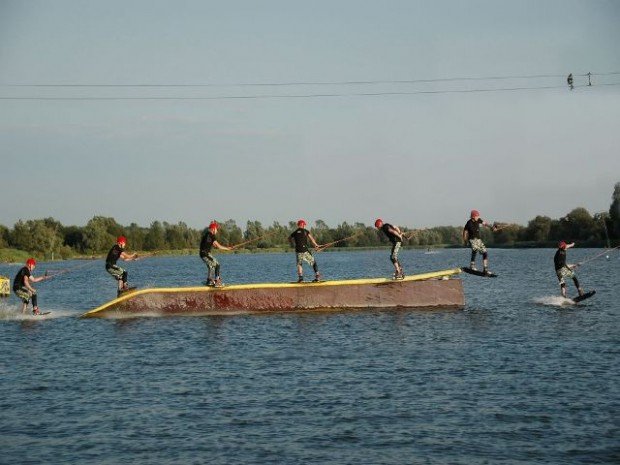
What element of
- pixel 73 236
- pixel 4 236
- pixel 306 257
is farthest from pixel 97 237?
pixel 306 257

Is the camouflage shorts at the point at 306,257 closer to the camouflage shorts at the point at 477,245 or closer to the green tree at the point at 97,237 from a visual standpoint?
the camouflage shorts at the point at 477,245

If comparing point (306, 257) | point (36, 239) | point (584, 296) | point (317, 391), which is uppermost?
point (36, 239)

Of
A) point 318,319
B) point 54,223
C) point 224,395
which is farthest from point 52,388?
point 54,223

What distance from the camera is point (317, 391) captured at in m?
19.7

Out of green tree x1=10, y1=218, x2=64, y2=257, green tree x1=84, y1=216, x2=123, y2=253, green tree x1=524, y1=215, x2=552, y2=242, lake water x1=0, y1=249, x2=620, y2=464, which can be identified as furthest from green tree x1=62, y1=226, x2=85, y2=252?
lake water x1=0, y1=249, x2=620, y2=464

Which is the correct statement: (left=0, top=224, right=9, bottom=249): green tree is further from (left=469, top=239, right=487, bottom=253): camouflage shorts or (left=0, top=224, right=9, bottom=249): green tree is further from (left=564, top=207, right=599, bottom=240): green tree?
(left=469, top=239, right=487, bottom=253): camouflage shorts

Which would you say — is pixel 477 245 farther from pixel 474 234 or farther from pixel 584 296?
pixel 584 296

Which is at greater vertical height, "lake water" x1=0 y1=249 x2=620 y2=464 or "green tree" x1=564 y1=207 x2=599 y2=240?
"green tree" x1=564 y1=207 x2=599 y2=240

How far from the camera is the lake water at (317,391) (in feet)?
48.9

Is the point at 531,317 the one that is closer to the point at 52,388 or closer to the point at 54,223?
the point at 52,388

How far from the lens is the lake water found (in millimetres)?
14906

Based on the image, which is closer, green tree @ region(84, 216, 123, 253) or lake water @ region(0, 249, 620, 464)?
lake water @ region(0, 249, 620, 464)

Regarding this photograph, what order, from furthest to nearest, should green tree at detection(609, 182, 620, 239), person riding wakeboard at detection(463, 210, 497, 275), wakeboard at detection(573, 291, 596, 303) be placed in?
green tree at detection(609, 182, 620, 239), wakeboard at detection(573, 291, 596, 303), person riding wakeboard at detection(463, 210, 497, 275)

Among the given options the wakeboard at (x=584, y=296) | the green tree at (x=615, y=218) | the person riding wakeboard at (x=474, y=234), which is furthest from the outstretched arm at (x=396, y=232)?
the green tree at (x=615, y=218)
